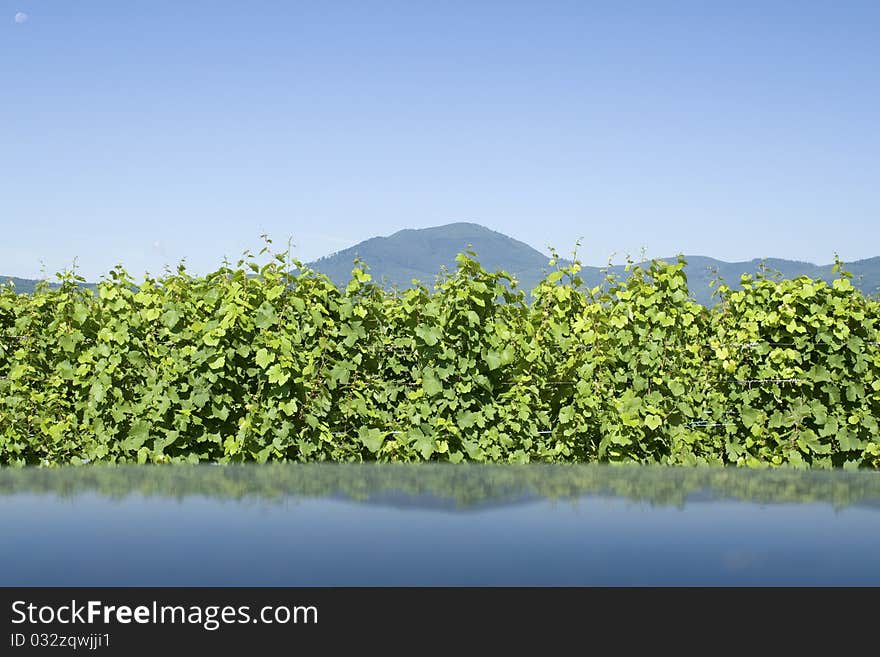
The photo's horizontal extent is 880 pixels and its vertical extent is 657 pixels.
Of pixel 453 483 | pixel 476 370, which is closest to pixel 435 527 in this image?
pixel 453 483

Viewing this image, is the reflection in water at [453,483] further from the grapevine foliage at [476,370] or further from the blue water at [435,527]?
the grapevine foliage at [476,370]

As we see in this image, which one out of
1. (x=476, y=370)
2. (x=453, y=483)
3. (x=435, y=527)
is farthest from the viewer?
(x=476, y=370)

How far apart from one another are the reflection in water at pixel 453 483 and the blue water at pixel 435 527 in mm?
21

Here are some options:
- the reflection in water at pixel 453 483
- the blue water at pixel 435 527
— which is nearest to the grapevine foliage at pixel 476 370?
the reflection in water at pixel 453 483

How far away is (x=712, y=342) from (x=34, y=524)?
610 centimetres

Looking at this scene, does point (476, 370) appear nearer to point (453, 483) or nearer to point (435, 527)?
point (453, 483)

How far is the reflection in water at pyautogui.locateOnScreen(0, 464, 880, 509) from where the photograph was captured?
242 inches

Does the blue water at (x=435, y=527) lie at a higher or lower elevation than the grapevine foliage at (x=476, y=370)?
lower

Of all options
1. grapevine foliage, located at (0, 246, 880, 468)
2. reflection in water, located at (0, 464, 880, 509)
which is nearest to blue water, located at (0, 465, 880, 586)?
reflection in water, located at (0, 464, 880, 509)

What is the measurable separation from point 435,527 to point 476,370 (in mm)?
3030

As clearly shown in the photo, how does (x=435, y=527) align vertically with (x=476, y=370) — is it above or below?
below

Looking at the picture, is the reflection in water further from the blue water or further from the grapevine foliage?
the grapevine foliage

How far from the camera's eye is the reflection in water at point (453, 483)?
6152mm

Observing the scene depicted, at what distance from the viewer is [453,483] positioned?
6.64m
